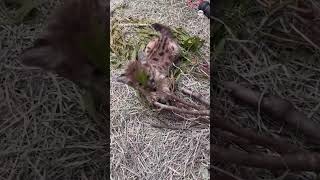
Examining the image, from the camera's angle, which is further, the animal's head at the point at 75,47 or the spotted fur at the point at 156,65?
the spotted fur at the point at 156,65

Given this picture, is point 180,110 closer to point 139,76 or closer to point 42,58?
point 139,76

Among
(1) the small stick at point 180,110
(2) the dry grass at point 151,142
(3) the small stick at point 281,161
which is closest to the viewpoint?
(3) the small stick at point 281,161

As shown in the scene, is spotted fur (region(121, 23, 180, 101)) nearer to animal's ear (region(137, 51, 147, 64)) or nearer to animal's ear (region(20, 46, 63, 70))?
animal's ear (region(137, 51, 147, 64))

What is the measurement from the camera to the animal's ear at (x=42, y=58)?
170cm

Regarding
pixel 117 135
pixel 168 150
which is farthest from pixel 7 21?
pixel 168 150

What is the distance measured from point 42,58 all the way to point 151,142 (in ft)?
1.38

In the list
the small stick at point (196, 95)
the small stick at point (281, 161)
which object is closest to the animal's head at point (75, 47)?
the small stick at point (196, 95)

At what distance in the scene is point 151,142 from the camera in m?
1.65

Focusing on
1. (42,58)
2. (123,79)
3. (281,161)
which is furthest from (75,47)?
(281,161)

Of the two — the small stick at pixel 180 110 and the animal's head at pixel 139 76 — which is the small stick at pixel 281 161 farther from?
the animal's head at pixel 139 76

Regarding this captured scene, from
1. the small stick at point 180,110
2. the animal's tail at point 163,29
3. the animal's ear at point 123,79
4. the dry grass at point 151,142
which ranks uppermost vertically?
the animal's tail at point 163,29

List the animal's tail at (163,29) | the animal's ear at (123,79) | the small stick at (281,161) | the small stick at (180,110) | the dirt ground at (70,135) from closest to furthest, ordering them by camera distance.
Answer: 1. the small stick at (281,161)
2. the dirt ground at (70,135)
3. the small stick at (180,110)
4. the animal's ear at (123,79)
5. the animal's tail at (163,29)

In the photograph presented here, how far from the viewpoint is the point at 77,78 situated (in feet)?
5.48

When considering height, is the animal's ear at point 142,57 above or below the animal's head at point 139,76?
above
